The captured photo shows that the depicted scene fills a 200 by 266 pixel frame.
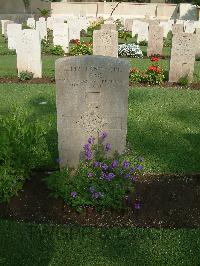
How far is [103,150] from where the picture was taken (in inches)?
183

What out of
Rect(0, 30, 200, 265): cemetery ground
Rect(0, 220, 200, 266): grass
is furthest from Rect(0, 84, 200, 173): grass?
Rect(0, 220, 200, 266): grass

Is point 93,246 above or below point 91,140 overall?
below

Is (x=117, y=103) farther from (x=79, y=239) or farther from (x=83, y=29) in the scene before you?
(x=83, y=29)

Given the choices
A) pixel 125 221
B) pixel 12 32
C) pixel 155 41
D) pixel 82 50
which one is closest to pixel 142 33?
pixel 155 41

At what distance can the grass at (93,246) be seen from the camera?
3.53 m

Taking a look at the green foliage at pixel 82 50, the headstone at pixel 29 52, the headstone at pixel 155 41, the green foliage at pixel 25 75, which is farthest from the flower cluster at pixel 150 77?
the headstone at pixel 155 41

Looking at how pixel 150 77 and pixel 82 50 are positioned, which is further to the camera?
pixel 82 50

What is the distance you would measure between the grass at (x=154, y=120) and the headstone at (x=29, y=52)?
106 cm

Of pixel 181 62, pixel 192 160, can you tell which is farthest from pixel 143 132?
pixel 181 62

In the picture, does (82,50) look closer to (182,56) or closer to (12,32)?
(12,32)

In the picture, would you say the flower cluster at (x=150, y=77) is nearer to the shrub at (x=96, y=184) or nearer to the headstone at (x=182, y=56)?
the headstone at (x=182, y=56)

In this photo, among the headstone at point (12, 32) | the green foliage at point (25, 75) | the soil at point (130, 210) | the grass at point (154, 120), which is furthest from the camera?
the headstone at point (12, 32)

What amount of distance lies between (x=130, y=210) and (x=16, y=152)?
147 centimetres

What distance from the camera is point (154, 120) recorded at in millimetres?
7238
